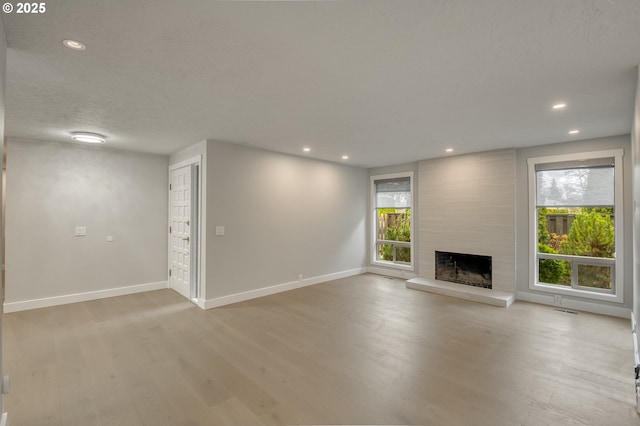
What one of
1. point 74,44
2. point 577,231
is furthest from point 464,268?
point 74,44

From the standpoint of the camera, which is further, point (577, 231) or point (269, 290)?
point (269, 290)

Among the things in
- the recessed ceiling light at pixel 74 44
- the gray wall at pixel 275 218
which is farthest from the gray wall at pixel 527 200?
the recessed ceiling light at pixel 74 44

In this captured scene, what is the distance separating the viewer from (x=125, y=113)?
3.38 metres

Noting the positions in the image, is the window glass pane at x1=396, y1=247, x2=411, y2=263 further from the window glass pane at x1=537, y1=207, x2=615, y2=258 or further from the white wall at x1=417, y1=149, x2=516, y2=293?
the window glass pane at x1=537, y1=207, x2=615, y2=258

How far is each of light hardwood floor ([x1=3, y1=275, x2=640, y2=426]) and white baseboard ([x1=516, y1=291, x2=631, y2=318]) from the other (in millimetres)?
200

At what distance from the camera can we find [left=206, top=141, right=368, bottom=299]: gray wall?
15.5 ft

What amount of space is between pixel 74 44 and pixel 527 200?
6.15 m

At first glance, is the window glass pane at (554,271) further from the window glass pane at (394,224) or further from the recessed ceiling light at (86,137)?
the recessed ceiling light at (86,137)

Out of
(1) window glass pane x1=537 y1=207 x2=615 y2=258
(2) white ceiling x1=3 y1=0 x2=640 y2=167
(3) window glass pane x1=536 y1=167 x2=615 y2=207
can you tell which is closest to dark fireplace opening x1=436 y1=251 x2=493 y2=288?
(1) window glass pane x1=537 y1=207 x2=615 y2=258

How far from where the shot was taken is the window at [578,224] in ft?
14.3

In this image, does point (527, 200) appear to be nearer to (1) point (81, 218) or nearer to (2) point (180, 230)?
(2) point (180, 230)

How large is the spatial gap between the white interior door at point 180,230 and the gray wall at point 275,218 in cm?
66

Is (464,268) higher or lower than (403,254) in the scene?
lower

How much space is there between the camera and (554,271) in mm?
4910
